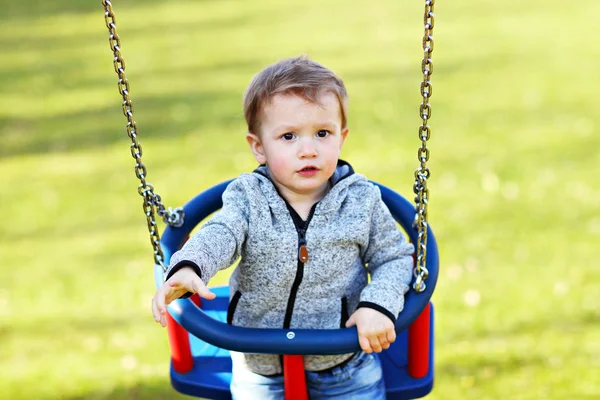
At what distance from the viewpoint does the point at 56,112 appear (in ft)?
28.8

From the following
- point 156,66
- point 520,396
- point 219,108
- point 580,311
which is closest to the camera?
point 520,396

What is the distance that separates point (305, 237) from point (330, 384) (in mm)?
489

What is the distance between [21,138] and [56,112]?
0.92 metres

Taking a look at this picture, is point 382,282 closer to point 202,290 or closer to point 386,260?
point 386,260

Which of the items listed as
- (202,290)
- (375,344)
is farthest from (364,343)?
(202,290)

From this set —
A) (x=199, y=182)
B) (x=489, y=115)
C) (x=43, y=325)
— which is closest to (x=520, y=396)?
(x=43, y=325)

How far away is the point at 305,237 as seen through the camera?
244 cm

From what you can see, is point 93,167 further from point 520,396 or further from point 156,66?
point 520,396

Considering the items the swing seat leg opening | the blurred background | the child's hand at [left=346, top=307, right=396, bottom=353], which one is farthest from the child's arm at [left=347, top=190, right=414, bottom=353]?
the blurred background

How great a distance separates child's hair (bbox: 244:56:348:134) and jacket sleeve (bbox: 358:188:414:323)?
35 centimetres

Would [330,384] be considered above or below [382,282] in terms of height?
below

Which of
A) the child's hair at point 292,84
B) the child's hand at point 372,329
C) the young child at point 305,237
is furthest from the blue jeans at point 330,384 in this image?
the child's hair at point 292,84

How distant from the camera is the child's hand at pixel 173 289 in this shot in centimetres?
206

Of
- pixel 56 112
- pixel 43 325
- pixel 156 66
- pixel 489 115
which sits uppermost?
pixel 156 66
